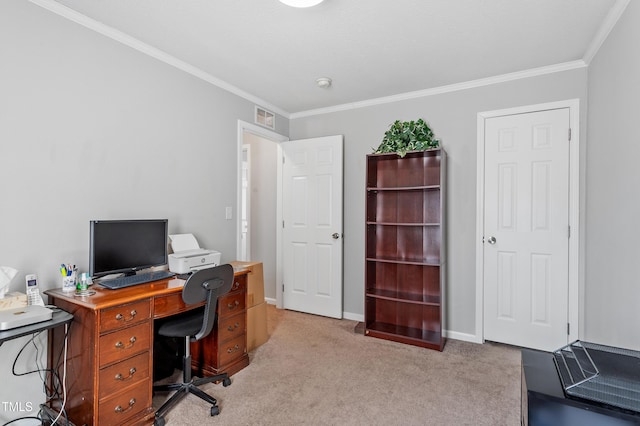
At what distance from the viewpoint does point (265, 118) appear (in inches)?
149

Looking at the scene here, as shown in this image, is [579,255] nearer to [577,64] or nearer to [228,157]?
[577,64]

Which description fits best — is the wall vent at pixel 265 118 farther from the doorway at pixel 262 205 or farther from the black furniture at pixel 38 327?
the black furniture at pixel 38 327

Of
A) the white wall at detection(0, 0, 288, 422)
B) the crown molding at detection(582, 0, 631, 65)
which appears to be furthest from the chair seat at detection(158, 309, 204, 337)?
the crown molding at detection(582, 0, 631, 65)

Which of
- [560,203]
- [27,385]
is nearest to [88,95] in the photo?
[27,385]

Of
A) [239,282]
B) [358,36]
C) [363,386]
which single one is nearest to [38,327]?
[239,282]

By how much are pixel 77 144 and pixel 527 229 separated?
3.64 meters

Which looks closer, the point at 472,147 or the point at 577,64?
the point at 577,64

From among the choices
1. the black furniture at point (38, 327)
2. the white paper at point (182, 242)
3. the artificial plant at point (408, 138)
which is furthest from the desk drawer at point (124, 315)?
the artificial plant at point (408, 138)

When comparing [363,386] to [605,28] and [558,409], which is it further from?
[605,28]

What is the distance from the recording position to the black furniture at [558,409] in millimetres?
970

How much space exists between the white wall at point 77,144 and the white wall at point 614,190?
306 cm

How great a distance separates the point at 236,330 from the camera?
256 cm

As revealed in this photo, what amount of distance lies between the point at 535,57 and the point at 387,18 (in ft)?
4.67

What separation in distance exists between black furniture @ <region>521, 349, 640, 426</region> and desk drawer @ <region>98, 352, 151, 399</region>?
1.93m
